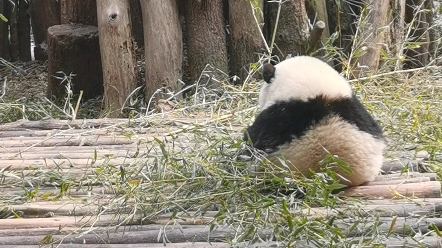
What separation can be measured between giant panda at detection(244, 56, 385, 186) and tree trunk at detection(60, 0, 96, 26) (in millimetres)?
3286

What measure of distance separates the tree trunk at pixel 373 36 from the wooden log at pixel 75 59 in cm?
231

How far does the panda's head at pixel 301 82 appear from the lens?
3.20m

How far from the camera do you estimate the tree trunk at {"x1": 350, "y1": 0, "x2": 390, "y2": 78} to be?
5414mm

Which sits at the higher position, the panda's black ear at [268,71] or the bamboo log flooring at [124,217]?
the panda's black ear at [268,71]

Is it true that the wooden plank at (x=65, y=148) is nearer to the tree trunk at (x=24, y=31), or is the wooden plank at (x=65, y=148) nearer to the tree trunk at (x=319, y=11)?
the tree trunk at (x=319, y=11)

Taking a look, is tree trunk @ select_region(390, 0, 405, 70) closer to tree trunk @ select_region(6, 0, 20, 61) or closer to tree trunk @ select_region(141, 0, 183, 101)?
tree trunk @ select_region(141, 0, 183, 101)

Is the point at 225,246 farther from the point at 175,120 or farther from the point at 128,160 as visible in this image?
the point at 175,120

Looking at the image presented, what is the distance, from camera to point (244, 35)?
222 inches

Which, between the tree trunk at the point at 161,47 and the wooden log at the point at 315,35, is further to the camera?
the tree trunk at the point at 161,47

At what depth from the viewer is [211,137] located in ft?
13.2

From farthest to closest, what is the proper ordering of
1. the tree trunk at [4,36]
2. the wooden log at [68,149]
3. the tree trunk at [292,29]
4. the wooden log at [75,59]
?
the tree trunk at [4,36] < the wooden log at [75,59] < the tree trunk at [292,29] < the wooden log at [68,149]

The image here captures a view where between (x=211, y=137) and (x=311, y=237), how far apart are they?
5.07ft

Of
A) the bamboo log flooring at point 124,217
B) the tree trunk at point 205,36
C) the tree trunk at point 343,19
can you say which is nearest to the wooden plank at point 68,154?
the bamboo log flooring at point 124,217

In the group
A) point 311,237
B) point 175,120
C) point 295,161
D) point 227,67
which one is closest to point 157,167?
point 295,161
